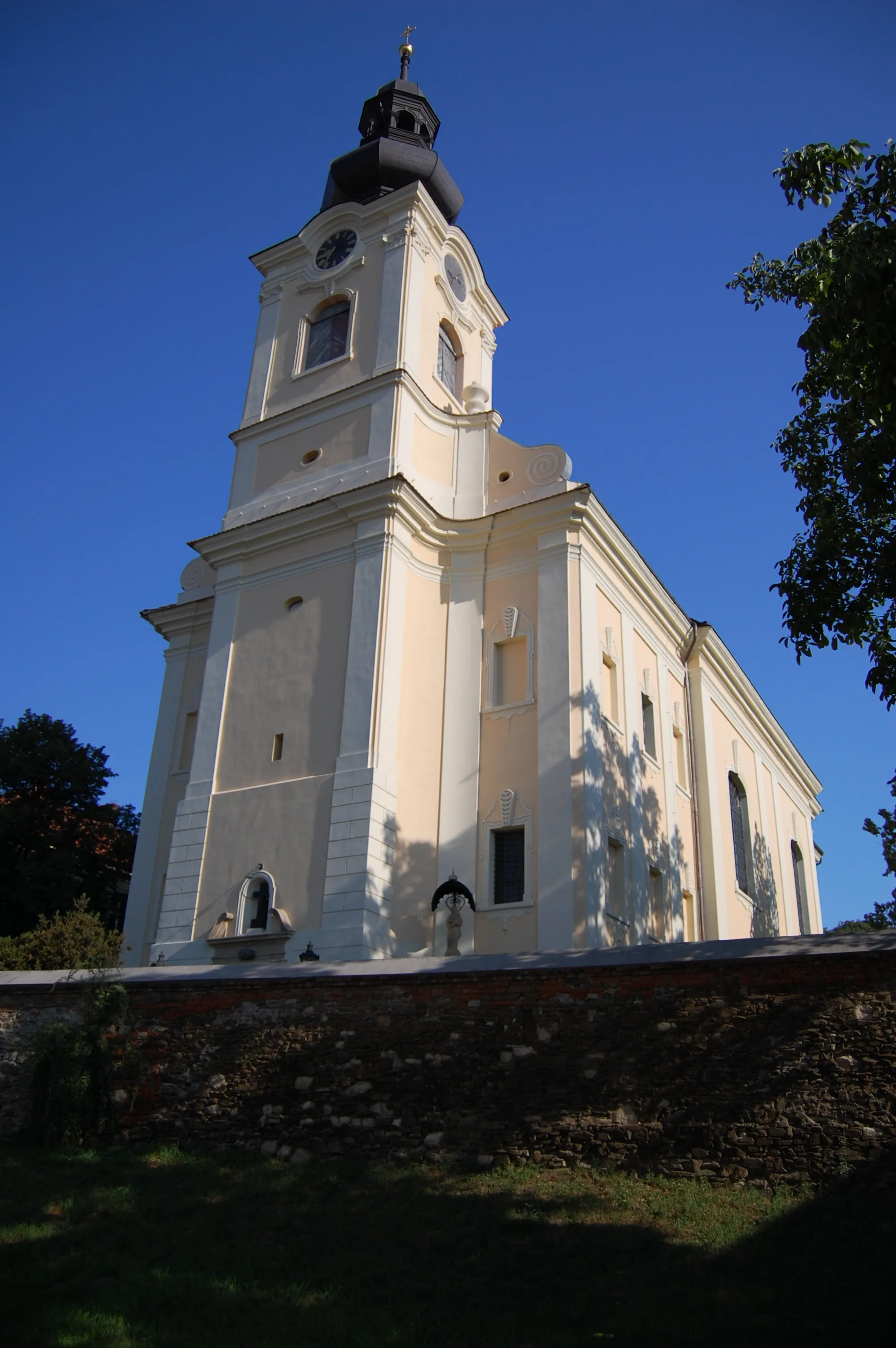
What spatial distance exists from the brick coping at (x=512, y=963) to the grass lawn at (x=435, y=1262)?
6.25 ft

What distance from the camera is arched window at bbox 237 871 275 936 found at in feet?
63.2

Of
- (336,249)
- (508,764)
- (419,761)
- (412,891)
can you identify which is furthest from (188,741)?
(336,249)

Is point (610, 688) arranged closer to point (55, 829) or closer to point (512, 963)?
point (512, 963)

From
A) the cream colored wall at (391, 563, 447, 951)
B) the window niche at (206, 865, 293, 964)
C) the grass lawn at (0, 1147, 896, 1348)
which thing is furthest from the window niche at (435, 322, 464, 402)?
the grass lawn at (0, 1147, 896, 1348)

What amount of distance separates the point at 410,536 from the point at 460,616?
1.83m

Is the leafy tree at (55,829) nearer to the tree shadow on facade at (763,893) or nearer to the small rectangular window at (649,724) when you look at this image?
the small rectangular window at (649,724)

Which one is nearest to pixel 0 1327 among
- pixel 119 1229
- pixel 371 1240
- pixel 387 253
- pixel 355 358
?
pixel 119 1229

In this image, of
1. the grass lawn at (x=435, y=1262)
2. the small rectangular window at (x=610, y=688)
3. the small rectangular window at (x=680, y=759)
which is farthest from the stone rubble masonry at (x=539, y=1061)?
the small rectangular window at (x=680, y=759)

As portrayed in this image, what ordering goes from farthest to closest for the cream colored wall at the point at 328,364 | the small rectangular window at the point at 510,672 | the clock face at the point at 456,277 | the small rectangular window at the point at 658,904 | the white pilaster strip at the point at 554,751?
the clock face at the point at 456,277 < the cream colored wall at the point at 328,364 < the small rectangular window at the point at 658,904 < the small rectangular window at the point at 510,672 < the white pilaster strip at the point at 554,751

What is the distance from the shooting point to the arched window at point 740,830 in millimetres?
28359

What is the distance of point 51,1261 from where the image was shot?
845 cm

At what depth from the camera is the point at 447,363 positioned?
1041 inches

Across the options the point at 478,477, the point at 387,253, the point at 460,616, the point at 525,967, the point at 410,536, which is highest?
the point at 387,253

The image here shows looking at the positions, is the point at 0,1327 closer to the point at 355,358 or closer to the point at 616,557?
the point at 616,557
